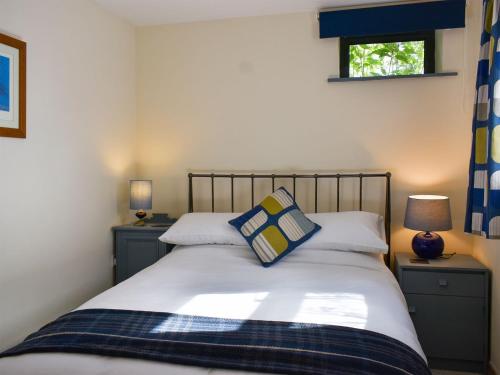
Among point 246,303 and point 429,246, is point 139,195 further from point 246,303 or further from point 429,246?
point 429,246

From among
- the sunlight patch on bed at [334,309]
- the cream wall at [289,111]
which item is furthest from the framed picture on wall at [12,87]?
the sunlight patch on bed at [334,309]

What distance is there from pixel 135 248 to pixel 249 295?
1.57 m

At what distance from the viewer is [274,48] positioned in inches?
131

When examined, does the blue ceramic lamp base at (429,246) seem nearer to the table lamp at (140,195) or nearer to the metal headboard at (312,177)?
the metal headboard at (312,177)

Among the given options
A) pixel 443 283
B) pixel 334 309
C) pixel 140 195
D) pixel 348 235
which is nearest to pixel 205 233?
pixel 140 195

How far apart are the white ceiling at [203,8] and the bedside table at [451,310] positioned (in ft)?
6.19

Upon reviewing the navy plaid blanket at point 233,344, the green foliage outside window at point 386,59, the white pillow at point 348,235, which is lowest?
the navy plaid blanket at point 233,344

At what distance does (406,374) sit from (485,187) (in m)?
1.25

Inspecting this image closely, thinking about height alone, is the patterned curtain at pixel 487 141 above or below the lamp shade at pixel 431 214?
above

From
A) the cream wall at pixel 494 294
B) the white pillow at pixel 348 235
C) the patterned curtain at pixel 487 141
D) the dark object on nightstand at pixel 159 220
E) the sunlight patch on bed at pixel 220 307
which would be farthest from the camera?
the dark object on nightstand at pixel 159 220

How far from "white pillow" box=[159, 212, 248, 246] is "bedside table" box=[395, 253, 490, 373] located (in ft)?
3.56

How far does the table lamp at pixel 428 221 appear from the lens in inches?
A: 110

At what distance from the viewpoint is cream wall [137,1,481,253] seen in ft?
10.1

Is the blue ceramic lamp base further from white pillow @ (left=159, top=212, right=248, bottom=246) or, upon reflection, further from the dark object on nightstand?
the dark object on nightstand
